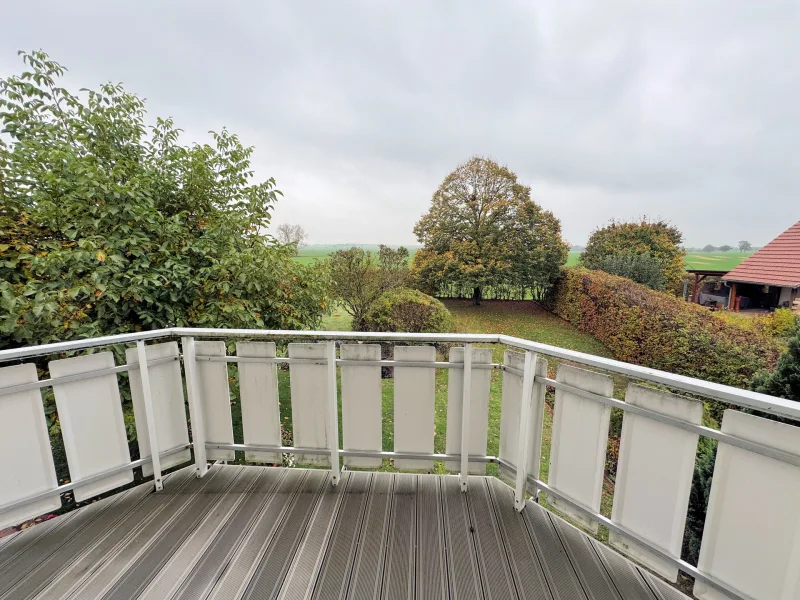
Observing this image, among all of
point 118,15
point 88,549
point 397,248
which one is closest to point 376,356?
point 88,549

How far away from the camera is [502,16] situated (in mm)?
5258

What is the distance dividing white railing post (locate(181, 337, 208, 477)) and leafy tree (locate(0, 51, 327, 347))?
3.17ft

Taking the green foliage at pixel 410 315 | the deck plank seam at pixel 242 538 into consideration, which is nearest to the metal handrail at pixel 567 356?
the deck plank seam at pixel 242 538

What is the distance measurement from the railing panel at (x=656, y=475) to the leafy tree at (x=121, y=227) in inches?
127

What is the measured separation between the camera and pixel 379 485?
7.34 ft

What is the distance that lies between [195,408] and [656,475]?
2785mm

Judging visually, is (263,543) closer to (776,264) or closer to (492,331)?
(492,331)

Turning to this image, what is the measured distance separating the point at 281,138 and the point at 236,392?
21.9ft

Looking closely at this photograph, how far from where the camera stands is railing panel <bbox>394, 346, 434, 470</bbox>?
2.15 metres

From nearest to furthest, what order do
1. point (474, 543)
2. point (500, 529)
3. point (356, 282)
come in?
point (474, 543), point (500, 529), point (356, 282)

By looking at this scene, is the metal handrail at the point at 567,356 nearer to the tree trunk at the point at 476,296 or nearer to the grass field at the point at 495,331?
the grass field at the point at 495,331

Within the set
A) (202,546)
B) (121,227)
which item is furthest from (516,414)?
(121,227)

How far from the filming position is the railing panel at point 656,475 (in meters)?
1.42

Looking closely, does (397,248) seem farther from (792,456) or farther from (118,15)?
(792,456)
